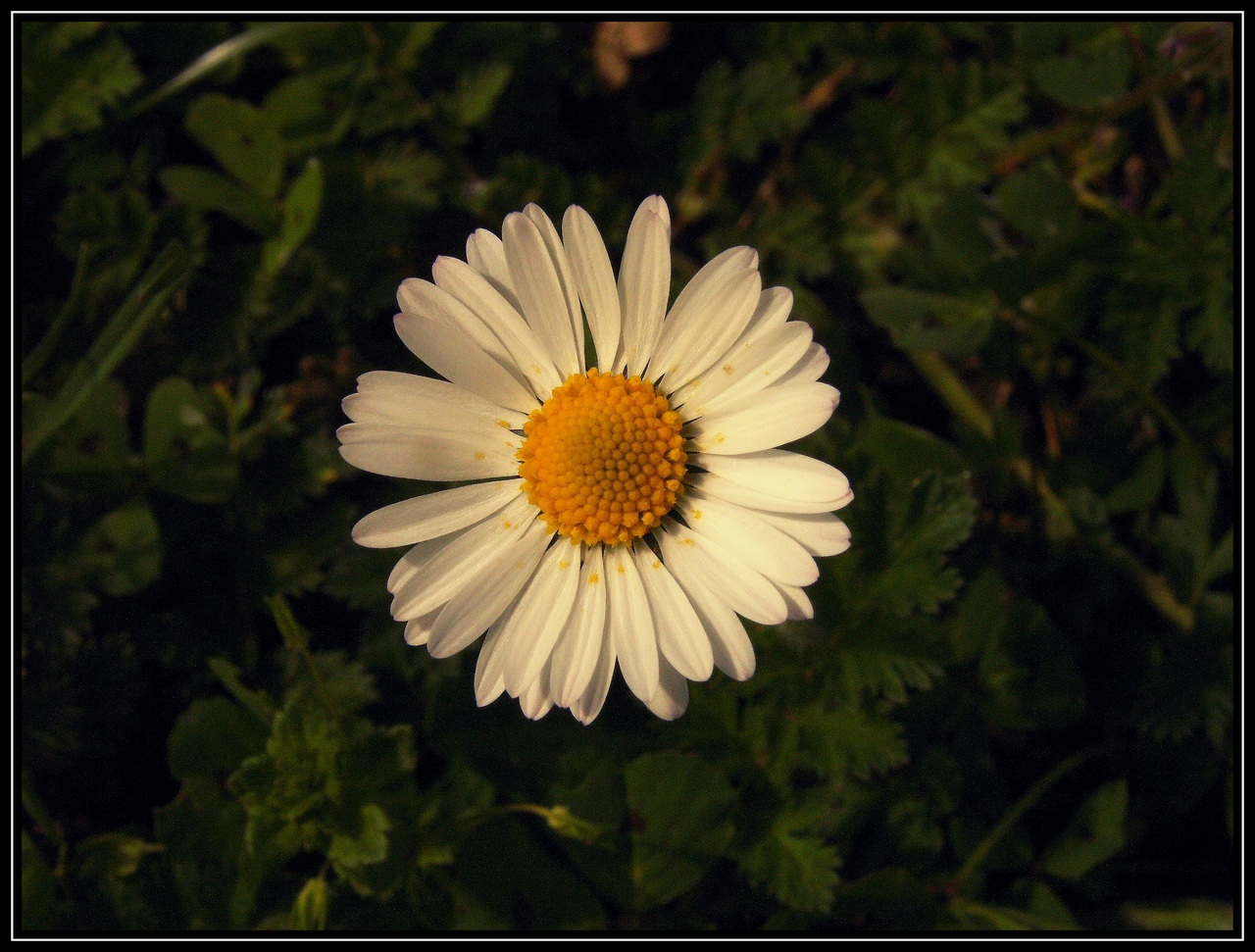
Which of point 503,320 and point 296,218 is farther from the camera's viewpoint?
point 296,218

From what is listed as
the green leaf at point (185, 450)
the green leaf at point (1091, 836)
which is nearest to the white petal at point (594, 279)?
the green leaf at point (185, 450)

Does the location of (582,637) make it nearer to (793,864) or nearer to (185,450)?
(793,864)

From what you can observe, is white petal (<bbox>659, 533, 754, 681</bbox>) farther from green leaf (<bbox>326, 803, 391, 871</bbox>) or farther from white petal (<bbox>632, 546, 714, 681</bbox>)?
green leaf (<bbox>326, 803, 391, 871</bbox>)

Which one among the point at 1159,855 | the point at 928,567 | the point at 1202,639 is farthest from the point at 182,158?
the point at 1159,855

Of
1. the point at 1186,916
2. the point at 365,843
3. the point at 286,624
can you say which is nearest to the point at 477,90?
the point at 286,624

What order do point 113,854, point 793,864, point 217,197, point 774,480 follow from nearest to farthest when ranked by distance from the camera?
point 774,480 < point 793,864 < point 113,854 < point 217,197

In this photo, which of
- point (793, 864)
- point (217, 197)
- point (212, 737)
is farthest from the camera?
point (217, 197)

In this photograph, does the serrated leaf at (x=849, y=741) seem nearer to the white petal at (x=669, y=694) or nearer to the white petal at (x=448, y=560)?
the white petal at (x=669, y=694)
